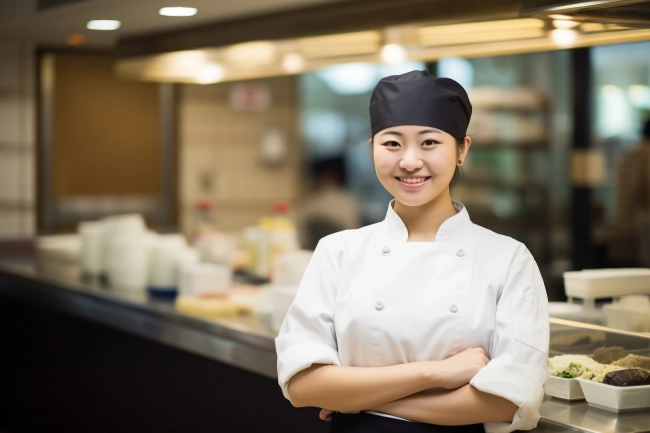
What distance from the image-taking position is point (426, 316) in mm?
1438

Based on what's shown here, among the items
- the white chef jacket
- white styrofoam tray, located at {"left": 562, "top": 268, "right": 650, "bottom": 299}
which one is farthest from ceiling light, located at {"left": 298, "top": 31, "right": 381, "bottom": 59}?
the white chef jacket

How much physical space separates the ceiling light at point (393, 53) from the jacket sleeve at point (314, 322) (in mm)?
1212

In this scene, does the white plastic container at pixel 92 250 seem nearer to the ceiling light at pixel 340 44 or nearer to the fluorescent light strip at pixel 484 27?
the ceiling light at pixel 340 44

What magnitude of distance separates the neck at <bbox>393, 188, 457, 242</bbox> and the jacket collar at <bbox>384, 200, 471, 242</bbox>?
0.06 feet

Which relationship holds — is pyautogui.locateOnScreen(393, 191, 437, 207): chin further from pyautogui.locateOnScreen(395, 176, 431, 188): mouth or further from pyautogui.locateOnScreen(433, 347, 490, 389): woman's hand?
pyautogui.locateOnScreen(433, 347, 490, 389): woman's hand

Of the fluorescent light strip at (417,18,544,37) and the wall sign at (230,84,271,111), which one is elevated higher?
the wall sign at (230,84,271,111)

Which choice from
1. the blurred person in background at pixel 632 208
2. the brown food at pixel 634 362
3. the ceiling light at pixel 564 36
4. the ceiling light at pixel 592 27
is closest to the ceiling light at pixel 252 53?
the ceiling light at pixel 564 36

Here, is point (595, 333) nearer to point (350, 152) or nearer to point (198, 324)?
point (198, 324)

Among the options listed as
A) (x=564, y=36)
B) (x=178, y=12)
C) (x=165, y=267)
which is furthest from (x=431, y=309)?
(x=165, y=267)

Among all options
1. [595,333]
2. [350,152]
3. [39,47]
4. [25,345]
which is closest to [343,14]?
[595,333]

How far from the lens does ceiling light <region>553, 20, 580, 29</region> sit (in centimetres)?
193

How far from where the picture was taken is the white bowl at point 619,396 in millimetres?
1726

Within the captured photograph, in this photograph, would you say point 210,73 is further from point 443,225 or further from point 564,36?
point 443,225

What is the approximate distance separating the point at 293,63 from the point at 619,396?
194 centimetres
